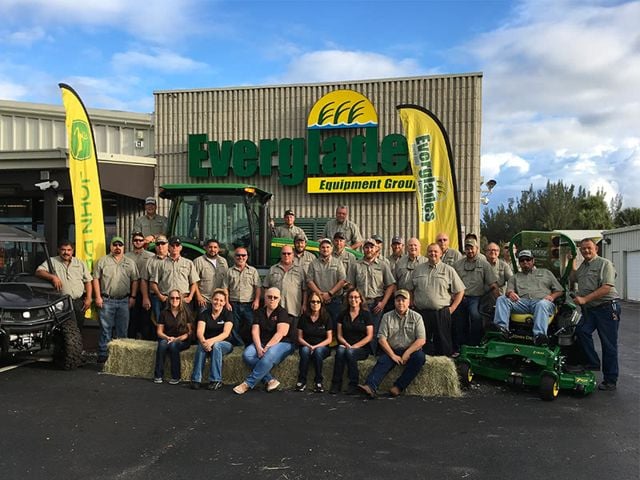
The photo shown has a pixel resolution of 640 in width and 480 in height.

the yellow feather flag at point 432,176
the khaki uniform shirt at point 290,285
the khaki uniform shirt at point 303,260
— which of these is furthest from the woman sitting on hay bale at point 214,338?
the yellow feather flag at point 432,176

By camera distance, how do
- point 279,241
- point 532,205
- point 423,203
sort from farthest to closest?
1. point 532,205
2. point 423,203
3. point 279,241

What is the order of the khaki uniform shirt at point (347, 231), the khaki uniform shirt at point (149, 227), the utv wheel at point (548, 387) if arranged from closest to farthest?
the utv wheel at point (548, 387) → the khaki uniform shirt at point (347, 231) → the khaki uniform shirt at point (149, 227)

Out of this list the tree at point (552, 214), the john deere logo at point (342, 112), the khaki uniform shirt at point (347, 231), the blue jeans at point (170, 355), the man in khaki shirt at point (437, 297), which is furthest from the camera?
the tree at point (552, 214)

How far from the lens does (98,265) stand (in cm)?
844

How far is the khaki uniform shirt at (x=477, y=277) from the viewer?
8.05 m

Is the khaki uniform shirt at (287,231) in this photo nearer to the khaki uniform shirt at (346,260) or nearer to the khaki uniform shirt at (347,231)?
the khaki uniform shirt at (347,231)

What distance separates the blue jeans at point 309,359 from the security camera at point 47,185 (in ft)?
33.3

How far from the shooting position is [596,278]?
709 cm

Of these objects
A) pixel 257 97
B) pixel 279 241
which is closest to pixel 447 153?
pixel 279 241

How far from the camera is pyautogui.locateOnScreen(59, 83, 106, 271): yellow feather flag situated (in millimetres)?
10414

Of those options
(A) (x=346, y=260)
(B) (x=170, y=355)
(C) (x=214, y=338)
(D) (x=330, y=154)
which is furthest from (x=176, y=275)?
(D) (x=330, y=154)

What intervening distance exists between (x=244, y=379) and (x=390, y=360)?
1.83m

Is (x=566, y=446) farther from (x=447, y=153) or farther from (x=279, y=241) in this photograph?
(x=447, y=153)

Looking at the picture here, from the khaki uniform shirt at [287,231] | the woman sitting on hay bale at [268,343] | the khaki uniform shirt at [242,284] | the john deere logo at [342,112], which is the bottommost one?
the woman sitting on hay bale at [268,343]
